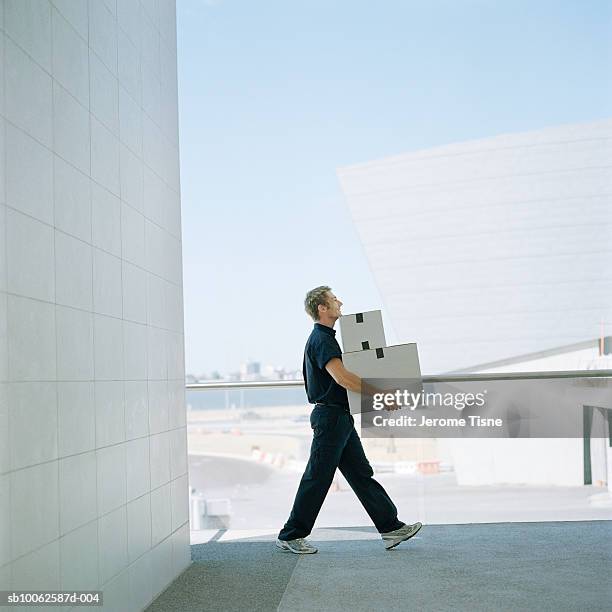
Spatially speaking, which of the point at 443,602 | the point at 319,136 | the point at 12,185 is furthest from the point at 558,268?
the point at 319,136

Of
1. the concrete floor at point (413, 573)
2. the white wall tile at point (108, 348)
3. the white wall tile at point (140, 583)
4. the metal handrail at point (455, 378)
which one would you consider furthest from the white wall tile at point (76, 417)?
the metal handrail at point (455, 378)

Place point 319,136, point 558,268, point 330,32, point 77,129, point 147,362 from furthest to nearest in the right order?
point 319,136, point 330,32, point 558,268, point 147,362, point 77,129

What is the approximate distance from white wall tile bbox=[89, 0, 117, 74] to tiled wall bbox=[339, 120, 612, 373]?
11.4m

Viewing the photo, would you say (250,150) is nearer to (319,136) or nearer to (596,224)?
(319,136)

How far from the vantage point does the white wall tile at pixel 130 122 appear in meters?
3.40

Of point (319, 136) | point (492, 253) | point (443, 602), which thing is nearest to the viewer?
point (443, 602)

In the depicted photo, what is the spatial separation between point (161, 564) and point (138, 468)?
0.49 metres

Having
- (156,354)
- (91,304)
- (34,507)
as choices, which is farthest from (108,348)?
(34,507)

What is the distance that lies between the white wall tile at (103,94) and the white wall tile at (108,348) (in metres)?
0.69

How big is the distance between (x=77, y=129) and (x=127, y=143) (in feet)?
1.83

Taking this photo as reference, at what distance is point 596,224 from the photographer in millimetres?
14305

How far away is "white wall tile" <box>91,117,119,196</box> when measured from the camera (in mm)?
3059

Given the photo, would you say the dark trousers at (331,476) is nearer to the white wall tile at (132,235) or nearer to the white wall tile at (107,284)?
the white wall tile at (132,235)

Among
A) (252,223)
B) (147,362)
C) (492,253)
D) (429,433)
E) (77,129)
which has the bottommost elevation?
(429,433)
